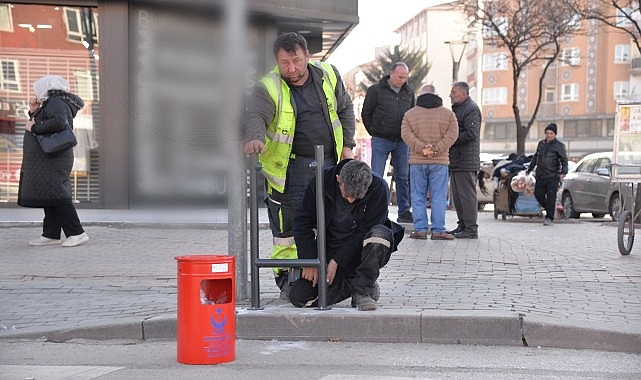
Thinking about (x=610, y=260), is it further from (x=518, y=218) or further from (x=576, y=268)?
(x=518, y=218)

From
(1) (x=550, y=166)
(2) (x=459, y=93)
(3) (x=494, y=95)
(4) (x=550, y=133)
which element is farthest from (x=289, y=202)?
(3) (x=494, y=95)

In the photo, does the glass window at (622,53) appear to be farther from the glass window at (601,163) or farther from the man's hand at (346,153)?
the man's hand at (346,153)

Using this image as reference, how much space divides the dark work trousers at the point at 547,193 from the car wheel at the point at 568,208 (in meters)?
5.50

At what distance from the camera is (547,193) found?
17.9 m

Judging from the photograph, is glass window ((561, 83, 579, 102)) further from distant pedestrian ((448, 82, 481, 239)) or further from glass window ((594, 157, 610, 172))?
distant pedestrian ((448, 82, 481, 239))

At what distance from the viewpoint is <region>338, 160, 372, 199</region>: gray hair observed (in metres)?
6.34

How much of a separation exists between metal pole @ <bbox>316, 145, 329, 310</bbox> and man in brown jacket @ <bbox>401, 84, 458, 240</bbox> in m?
5.42

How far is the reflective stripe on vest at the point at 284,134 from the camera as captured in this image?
22.3 ft

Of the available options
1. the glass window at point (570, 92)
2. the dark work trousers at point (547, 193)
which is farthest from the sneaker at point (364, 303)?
the glass window at point (570, 92)

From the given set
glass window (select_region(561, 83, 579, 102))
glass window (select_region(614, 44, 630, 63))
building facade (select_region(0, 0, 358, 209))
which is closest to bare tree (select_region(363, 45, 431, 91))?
glass window (select_region(614, 44, 630, 63))

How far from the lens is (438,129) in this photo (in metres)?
11.9

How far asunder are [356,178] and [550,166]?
12.0m

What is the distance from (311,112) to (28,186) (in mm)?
4597

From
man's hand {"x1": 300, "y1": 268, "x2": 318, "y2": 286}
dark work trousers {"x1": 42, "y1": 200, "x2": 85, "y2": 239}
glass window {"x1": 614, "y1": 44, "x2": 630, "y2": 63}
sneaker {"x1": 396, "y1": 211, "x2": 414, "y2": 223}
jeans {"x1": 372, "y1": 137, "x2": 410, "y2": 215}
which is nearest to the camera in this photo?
man's hand {"x1": 300, "y1": 268, "x2": 318, "y2": 286}
